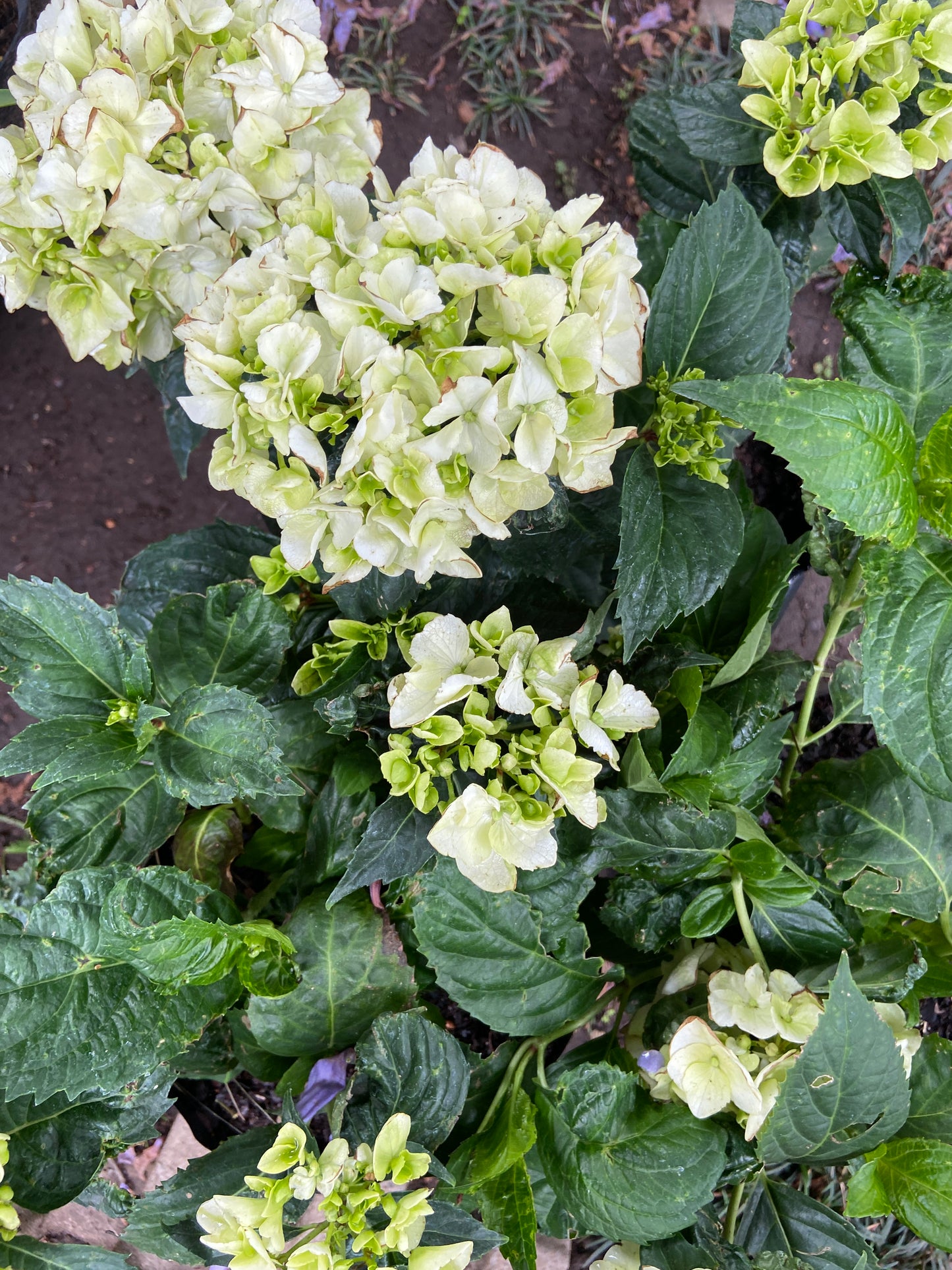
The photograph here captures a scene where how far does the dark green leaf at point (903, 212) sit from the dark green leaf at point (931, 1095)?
801 mm

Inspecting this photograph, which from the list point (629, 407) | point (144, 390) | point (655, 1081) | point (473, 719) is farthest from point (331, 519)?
point (144, 390)

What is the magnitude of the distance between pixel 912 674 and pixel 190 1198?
2.75ft

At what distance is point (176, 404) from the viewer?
111cm

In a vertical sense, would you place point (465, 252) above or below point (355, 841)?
above

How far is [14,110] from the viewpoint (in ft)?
4.43

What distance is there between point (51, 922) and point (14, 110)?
3.73 feet

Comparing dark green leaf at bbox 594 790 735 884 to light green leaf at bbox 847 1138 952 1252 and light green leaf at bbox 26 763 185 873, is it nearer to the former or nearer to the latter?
light green leaf at bbox 847 1138 952 1252

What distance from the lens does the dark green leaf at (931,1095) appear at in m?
0.98

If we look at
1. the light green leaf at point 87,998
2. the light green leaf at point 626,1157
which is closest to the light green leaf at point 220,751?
the light green leaf at point 87,998

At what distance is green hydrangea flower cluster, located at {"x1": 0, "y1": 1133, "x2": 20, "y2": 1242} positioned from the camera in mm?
893

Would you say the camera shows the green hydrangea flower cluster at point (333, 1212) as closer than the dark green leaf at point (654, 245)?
Yes

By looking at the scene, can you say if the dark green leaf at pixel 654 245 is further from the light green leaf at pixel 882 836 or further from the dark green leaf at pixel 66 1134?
the dark green leaf at pixel 66 1134

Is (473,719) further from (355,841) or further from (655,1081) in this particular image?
(655,1081)

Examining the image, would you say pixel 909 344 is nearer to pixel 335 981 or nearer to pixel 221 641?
pixel 221 641
